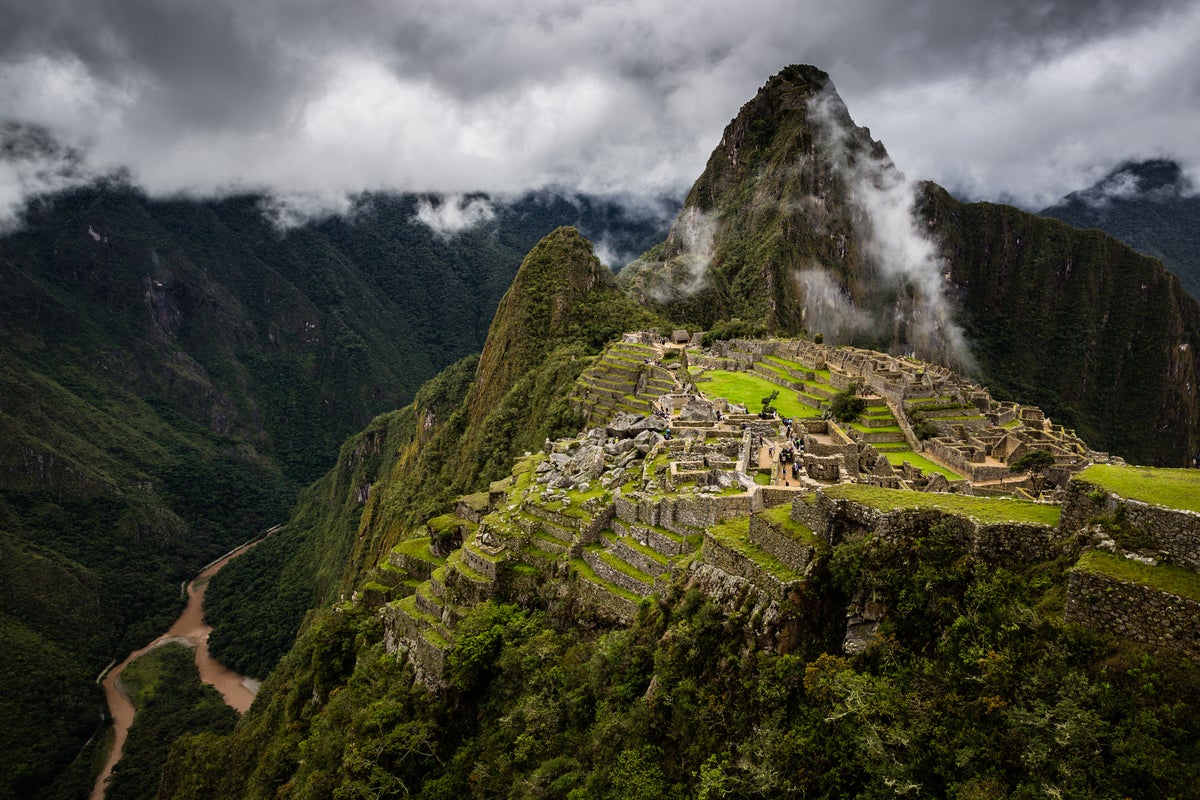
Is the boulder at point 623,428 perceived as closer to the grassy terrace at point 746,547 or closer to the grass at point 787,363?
the grassy terrace at point 746,547

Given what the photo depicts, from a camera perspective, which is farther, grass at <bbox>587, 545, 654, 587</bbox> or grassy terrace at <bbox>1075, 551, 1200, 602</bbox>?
grass at <bbox>587, 545, 654, 587</bbox>

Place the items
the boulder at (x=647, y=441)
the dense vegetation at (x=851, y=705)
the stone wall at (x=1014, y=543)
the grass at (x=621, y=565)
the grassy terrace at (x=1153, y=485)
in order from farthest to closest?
the boulder at (x=647, y=441), the grass at (x=621, y=565), the stone wall at (x=1014, y=543), the grassy terrace at (x=1153, y=485), the dense vegetation at (x=851, y=705)

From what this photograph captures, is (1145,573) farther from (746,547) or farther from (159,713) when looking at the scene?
(159,713)

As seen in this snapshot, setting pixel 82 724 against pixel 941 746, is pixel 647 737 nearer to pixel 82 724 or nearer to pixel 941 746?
pixel 941 746

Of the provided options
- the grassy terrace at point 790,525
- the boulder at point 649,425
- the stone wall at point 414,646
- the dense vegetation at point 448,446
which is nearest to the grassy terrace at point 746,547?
the grassy terrace at point 790,525

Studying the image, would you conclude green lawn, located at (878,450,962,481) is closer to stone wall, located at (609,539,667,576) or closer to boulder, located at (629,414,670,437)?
boulder, located at (629,414,670,437)

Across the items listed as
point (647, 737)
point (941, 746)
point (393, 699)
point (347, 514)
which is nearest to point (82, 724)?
point (347, 514)

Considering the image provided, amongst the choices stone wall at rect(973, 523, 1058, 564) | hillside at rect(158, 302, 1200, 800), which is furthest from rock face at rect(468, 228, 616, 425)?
stone wall at rect(973, 523, 1058, 564)
